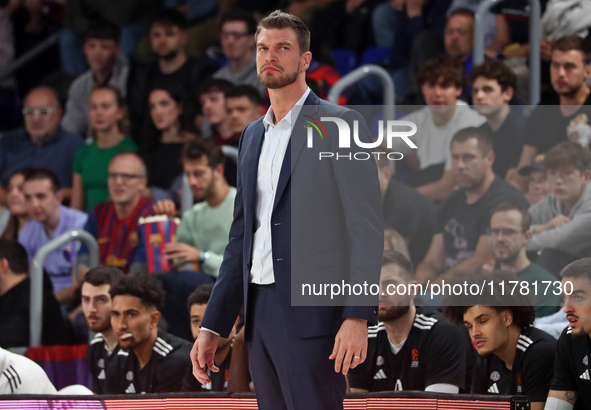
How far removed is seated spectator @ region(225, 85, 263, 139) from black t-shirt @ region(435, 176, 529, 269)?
184cm

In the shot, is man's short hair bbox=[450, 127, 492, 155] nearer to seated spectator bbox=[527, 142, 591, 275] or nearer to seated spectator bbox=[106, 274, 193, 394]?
seated spectator bbox=[527, 142, 591, 275]

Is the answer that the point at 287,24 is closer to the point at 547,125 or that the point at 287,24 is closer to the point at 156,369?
the point at 156,369

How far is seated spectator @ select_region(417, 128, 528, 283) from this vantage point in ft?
14.4

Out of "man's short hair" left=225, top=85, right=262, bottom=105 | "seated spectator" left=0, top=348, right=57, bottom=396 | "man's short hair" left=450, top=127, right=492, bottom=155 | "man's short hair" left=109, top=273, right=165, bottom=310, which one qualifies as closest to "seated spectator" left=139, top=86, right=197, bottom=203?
"man's short hair" left=225, top=85, right=262, bottom=105

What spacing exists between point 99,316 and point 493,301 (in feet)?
6.52

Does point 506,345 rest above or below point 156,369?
above

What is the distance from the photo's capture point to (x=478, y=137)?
15.4 ft

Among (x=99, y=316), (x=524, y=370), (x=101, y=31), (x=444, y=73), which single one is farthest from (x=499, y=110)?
(x=101, y=31)

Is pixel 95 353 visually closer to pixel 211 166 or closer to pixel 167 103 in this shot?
pixel 211 166

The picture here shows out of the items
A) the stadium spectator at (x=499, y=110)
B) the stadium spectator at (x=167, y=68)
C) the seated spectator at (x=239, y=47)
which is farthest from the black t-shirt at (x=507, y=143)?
the stadium spectator at (x=167, y=68)

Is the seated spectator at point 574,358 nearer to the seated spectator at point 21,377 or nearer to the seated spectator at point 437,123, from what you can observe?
the seated spectator at point 437,123

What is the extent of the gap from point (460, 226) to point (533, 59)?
1.42 m

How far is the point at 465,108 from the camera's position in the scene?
521 cm

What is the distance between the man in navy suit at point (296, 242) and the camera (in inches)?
105
